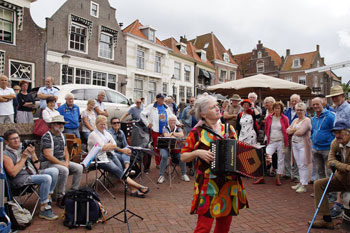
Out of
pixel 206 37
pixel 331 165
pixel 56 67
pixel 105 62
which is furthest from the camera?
pixel 206 37

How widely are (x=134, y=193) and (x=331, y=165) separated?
337 centimetres

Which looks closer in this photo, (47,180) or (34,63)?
(47,180)

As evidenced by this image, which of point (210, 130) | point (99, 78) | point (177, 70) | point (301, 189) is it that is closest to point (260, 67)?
point (177, 70)

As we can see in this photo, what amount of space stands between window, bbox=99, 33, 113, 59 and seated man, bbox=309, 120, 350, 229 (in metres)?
17.5

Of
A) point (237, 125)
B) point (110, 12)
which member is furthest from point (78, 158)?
point (110, 12)

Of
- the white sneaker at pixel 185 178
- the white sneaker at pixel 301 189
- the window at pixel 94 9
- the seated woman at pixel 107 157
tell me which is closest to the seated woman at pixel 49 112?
the seated woman at pixel 107 157

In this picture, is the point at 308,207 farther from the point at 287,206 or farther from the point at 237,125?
the point at 237,125

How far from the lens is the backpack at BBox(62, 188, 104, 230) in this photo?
11.8ft

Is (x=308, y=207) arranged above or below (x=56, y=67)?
below

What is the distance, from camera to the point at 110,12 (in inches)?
762

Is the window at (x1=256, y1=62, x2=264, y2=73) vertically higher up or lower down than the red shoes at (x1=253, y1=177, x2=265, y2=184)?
higher up

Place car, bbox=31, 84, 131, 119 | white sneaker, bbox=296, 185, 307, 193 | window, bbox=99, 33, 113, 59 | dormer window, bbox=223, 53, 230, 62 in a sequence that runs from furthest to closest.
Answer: dormer window, bbox=223, 53, 230, 62, window, bbox=99, 33, 113, 59, car, bbox=31, 84, 131, 119, white sneaker, bbox=296, 185, 307, 193

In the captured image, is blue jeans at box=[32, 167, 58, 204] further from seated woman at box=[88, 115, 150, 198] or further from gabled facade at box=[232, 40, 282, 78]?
gabled facade at box=[232, 40, 282, 78]

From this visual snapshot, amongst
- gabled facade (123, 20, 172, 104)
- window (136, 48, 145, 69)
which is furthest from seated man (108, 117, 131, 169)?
window (136, 48, 145, 69)
